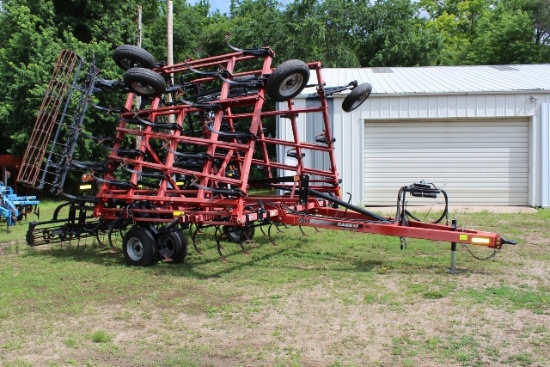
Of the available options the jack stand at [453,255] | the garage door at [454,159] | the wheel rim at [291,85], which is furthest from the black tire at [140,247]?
the garage door at [454,159]

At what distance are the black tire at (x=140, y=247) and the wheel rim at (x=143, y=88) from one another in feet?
6.42

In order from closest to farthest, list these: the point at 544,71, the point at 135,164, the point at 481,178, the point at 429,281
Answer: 1. the point at 429,281
2. the point at 135,164
3. the point at 481,178
4. the point at 544,71

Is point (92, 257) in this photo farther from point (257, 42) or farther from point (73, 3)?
point (257, 42)

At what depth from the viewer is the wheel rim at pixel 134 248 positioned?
7969mm

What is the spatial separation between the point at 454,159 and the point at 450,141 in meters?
0.50

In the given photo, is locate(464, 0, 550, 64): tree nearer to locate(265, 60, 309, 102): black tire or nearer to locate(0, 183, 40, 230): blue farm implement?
locate(0, 183, 40, 230): blue farm implement

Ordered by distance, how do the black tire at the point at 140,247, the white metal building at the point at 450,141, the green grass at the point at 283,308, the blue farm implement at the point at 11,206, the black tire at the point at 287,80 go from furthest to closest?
the white metal building at the point at 450,141 < the blue farm implement at the point at 11,206 < the black tire at the point at 140,247 < the black tire at the point at 287,80 < the green grass at the point at 283,308

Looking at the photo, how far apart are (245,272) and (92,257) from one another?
9.12 feet

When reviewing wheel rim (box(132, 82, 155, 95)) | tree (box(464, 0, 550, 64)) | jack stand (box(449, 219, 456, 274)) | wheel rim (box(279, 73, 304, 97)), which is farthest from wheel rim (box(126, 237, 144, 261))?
tree (box(464, 0, 550, 64))

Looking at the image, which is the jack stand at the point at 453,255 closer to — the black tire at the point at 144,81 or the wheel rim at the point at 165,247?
the wheel rim at the point at 165,247

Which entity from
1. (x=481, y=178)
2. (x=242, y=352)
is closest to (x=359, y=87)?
(x=242, y=352)

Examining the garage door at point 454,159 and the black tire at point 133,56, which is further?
the garage door at point 454,159

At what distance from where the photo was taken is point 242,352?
458 centimetres

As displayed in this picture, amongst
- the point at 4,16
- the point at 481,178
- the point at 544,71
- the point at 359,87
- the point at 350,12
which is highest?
the point at 350,12
